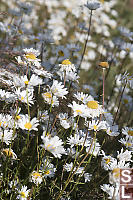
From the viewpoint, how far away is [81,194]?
1.65 m

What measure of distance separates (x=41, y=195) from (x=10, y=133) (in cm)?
41

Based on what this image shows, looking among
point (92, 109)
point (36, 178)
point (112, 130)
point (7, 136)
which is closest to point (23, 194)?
point (36, 178)

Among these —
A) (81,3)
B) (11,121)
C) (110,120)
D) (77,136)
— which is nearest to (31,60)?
(11,121)

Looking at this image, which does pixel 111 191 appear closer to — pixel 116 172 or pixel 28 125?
pixel 116 172

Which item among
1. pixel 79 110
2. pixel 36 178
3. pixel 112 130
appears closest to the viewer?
pixel 36 178

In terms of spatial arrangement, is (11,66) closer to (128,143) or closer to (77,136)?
(77,136)

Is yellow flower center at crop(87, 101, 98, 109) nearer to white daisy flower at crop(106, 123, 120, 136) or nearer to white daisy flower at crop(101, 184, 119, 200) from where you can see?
white daisy flower at crop(106, 123, 120, 136)

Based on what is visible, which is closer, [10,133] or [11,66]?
[10,133]

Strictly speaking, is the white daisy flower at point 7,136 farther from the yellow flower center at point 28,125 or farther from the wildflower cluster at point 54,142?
the yellow flower center at point 28,125

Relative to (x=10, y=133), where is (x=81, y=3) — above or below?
above

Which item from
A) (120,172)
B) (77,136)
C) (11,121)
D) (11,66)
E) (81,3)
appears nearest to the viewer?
(120,172)

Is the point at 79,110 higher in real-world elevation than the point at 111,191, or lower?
higher

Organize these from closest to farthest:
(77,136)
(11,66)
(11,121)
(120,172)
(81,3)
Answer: (120,172), (11,121), (77,136), (11,66), (81,3)

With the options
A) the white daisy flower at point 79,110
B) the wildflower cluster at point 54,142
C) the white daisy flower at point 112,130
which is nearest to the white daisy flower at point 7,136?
the wildflower cluster at point 54,142
